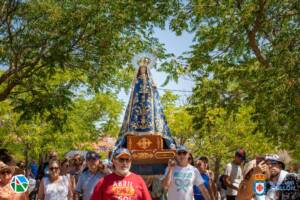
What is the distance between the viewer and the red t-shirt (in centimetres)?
600

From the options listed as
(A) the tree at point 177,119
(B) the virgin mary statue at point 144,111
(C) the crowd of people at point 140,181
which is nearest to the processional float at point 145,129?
(B) the virgin mary statue at point 144,111

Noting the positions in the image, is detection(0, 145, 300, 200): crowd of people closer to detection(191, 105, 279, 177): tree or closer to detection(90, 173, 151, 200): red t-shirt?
detection(90, 173, 151, 200): red t-shirt

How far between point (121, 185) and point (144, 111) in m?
9.37

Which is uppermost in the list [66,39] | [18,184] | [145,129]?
→ [66,39]

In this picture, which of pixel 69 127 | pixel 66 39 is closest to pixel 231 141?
pixel 69 127

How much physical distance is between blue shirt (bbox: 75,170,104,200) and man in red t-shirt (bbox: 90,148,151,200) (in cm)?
276

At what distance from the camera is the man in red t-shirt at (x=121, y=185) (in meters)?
6.01

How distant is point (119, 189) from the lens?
602 centimetres

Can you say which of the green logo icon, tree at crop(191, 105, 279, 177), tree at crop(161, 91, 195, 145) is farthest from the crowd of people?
tree at crop(161, 91, 195, 145)

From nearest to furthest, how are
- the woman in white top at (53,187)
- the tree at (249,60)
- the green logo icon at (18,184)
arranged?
the green logo icon at (18,184) → the woman in white top at (53,187) → the tree at (249,60)

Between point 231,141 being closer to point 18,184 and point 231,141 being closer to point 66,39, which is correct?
point 66,39

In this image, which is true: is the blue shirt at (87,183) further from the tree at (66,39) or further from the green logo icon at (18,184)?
the tree at (66,39)

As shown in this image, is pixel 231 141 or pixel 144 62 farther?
pixel 231 141

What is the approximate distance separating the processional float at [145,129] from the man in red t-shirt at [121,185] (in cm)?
786
